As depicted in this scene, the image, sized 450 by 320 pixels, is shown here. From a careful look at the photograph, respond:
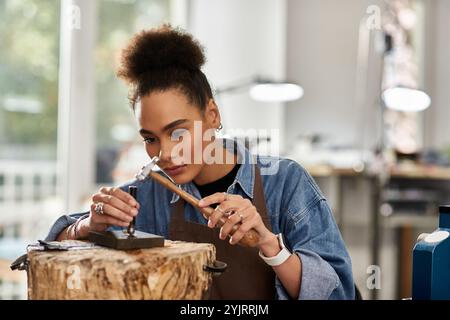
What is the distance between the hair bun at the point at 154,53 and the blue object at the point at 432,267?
0.56 metres

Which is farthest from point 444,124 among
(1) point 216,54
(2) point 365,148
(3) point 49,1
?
(3) point 49,1

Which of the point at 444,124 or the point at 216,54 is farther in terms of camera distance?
the point at 444,124

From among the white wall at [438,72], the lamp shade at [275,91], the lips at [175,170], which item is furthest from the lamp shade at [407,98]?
the lips at [175,170]

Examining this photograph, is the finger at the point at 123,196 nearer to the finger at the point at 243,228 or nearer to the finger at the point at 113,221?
the finger at the point at 113,221

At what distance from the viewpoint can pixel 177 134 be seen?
1.15 m

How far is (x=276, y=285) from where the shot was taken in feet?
3.74

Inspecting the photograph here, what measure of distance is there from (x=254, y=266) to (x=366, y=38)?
10.3 ft

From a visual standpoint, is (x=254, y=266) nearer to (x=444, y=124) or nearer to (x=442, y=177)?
(x=442, y=177)

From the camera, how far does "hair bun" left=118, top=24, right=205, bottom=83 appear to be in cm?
122

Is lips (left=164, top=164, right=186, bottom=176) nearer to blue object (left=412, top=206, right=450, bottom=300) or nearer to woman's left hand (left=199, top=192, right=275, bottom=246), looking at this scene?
woman's left hand (left=199, top=192, right=275, bottom=246)

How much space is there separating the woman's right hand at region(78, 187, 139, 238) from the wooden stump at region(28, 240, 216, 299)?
3.9 inches

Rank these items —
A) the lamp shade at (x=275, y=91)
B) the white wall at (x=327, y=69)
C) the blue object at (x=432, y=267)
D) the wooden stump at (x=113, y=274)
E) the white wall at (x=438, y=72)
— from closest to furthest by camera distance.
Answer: the wooden stump at (x=113, y=274) → the blue object at (x=432, y=267) → the lamp shade at (x=275, y=91) → the white wall at (x=327, y=69) → the white wall at (x=438, y=72)

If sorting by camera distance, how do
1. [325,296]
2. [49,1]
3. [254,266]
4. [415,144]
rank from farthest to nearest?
1. [415,144]
2. [49,1]
3. [254,266]
4. [325,296]

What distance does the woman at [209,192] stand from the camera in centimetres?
111
